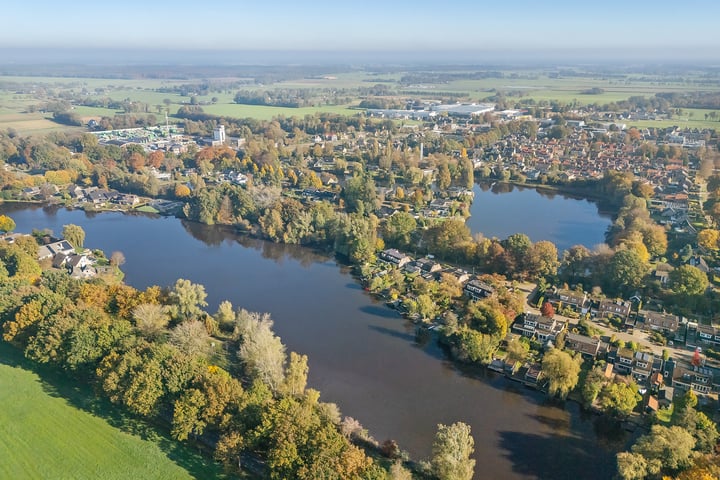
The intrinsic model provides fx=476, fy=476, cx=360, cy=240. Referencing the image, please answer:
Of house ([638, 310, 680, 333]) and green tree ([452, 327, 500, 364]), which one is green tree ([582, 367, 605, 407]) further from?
house ([638, 310, 680, 333])

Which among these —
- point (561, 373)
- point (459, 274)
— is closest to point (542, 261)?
point (459, 274)

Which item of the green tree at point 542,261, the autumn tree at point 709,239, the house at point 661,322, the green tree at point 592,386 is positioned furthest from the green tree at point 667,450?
the autumn tree at point 709,239

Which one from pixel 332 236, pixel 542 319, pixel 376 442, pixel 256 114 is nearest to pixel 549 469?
pixel 376 442

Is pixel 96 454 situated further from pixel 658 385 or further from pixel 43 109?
pixel 43 109

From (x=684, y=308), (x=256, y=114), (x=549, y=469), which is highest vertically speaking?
(x=256, y=114)

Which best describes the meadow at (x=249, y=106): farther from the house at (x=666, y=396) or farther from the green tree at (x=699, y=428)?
the green tree at (x=699, y=428)
